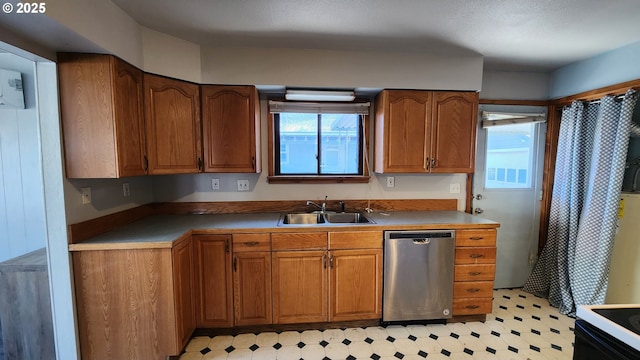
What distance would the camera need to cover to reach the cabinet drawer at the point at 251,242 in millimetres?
2102

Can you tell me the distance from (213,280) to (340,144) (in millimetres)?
1745

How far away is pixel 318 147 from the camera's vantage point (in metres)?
2.75

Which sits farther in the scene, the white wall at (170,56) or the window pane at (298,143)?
the window pane at (298,143)

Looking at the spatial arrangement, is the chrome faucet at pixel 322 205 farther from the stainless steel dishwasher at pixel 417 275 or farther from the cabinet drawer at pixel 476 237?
the cabinet drawer at pixel 476 237

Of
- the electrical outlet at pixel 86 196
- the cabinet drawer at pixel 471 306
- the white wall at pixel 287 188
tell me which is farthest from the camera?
the white wall at pixel 287 188

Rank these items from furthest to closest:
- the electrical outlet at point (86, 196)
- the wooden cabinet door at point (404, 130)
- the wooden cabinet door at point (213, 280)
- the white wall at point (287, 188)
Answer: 1. the white wall at point (287, 188)
2. the wooden cabinet door at point (404, 130)
3. the wooden cabinet door at point (213, 280)
4. the electrical outlet at point (86, 196)

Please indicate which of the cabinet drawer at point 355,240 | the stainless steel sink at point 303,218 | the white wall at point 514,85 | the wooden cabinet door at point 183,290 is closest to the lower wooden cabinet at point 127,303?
the wooden cabinet door at point 183,290

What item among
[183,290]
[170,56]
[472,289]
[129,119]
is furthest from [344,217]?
[170,56]

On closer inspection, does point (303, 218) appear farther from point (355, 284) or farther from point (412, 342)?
point (412, 342)

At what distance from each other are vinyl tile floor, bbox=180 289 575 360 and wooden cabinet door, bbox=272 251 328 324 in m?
0.16

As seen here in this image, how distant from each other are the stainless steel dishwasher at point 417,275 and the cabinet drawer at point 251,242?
99cm

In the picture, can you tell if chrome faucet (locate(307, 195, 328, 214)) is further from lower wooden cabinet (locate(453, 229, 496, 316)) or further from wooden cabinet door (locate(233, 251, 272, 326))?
lower wooden cabinet (locate(453, 229, 496, 316))

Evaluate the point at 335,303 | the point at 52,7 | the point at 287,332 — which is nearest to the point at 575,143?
the point at 335,303

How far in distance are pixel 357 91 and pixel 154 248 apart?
6.92 feet
